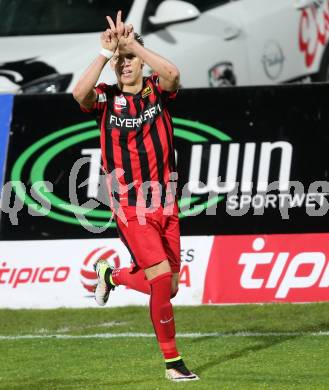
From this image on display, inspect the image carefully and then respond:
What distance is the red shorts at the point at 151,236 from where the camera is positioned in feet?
24.3

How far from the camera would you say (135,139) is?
24.6ft

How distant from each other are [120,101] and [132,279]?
1.25 m

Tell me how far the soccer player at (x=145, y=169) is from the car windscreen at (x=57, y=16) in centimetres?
533

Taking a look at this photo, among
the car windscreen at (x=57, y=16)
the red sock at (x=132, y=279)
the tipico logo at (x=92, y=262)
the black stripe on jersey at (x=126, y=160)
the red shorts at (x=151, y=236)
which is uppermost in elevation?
the black stripe on jersey at (x=126, y=160)

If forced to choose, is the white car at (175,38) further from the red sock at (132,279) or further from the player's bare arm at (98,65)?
the player's bare arm at (98,65)

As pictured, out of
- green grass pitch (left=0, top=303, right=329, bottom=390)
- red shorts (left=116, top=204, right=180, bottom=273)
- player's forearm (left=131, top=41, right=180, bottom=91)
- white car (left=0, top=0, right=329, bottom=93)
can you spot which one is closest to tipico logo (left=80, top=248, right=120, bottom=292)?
green grass pitch (left=0, top=303, right=329, bottom=390)

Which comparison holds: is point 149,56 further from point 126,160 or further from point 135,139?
point 126,160

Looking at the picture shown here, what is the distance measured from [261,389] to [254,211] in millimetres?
3634

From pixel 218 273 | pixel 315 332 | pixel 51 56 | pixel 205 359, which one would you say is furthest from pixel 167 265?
pixel 51 56

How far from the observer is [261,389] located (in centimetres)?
693

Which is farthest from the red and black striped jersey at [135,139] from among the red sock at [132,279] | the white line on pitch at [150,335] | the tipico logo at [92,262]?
the tipico logo at [92,262]

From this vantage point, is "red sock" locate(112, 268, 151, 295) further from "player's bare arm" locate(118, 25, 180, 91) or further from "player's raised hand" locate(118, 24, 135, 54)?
"player's raised hand" locate(118, 24, 135, 54)

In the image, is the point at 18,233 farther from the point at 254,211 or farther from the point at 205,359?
the point at 205,359

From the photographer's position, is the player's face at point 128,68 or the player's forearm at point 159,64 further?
the player's face at point 128,68
